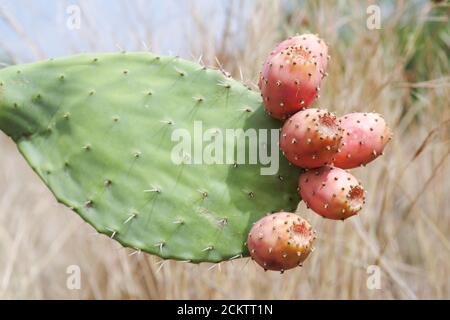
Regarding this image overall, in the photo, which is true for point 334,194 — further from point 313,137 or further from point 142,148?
point 142,148

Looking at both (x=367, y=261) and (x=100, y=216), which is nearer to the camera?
(x=100, y=216)

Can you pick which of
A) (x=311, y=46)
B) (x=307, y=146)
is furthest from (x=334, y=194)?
(x=311, y=46)

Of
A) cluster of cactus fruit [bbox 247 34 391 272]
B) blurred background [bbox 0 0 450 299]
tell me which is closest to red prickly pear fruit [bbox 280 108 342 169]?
cluster of cactus fruit [bbox 247 34 391 272]

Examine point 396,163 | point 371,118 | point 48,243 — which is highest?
point 371,118

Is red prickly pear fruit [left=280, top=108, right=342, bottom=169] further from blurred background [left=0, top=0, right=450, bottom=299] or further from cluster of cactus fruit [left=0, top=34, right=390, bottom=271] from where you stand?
blurred background [left=0, top=0, right=450, bottom=299]

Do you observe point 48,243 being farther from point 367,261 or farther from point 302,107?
point 302,107
